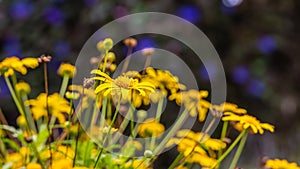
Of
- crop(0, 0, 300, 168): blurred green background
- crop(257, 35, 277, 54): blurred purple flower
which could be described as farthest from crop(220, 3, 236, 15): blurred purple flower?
crop(257, 35, 277, 54): blurred purple flower

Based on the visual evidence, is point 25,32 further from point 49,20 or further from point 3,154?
point 3,154

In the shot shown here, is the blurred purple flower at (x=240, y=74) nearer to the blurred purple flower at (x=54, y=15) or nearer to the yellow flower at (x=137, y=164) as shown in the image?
the blurred purple flower at (x=54, y=15)

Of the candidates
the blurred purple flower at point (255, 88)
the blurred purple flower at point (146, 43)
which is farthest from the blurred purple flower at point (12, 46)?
the blurred purple flower at point (255, 88)

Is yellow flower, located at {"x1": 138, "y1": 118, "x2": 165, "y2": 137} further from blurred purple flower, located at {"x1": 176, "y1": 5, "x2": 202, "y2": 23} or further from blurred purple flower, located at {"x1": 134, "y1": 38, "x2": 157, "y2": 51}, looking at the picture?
blurred purple flower, located at {"x1": 176, "y1": 5, "x2": 202, "y2": 23}

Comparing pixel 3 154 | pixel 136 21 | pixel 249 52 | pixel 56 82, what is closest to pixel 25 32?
pixel 56 82

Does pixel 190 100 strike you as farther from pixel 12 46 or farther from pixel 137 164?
pixel 12 46

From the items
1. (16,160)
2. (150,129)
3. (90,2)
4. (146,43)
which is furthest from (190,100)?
(90,2)

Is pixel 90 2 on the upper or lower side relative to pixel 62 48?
upper
